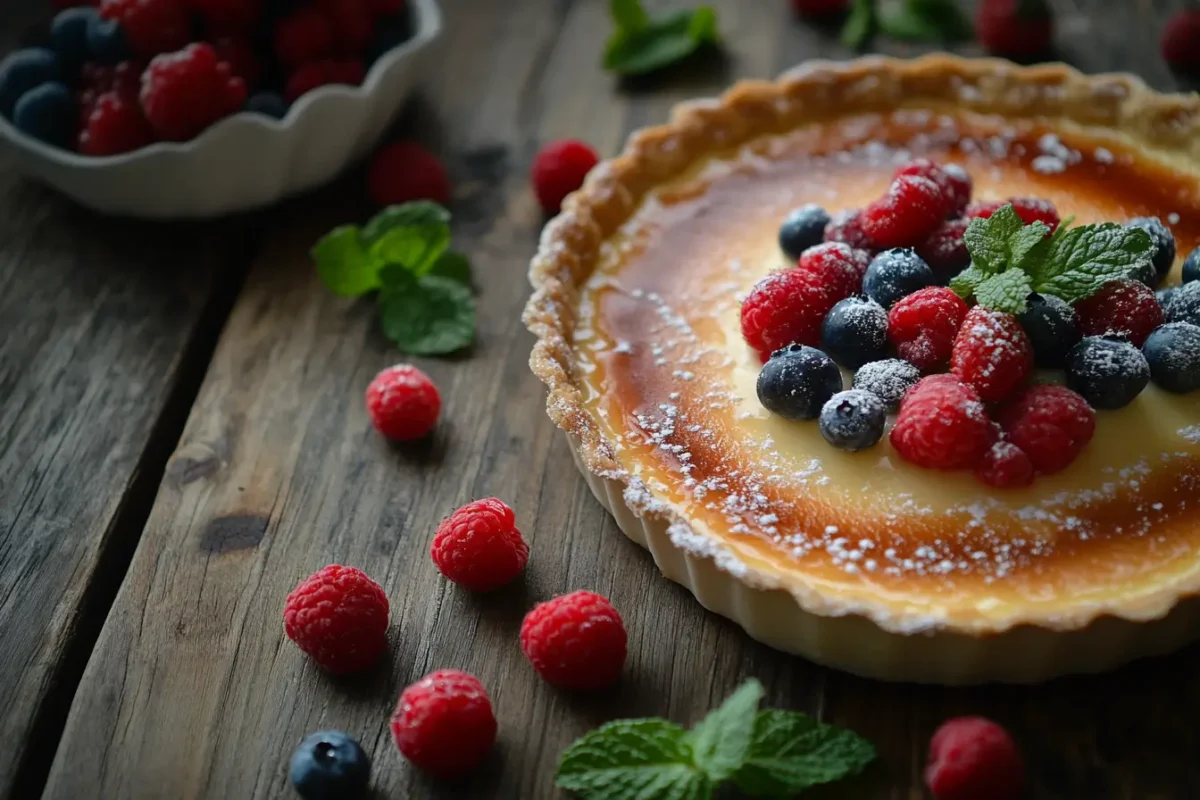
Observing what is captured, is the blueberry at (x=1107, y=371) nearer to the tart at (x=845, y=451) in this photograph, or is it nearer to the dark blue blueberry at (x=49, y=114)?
the tart at (x=845, y=451)

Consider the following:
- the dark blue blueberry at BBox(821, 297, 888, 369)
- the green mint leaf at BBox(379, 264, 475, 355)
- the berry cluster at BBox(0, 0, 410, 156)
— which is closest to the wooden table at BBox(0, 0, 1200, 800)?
the green mint leaf at BBox(379, 264, 475, 355)

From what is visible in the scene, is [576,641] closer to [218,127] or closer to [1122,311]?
[1122,311]

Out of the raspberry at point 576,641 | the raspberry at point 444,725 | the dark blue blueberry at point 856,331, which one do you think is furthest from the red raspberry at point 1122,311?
the raspberry at point 444,725

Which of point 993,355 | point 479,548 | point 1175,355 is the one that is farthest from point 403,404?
point 1175,355

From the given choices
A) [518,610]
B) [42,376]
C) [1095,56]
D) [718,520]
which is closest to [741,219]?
[718,520]

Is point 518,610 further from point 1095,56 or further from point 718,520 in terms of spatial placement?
point 1095,56

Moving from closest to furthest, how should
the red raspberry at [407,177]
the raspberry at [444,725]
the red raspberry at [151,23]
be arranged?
the raspberry at [444,725] → the red raspberry at [151,23] → the red raspberry at [407,177]

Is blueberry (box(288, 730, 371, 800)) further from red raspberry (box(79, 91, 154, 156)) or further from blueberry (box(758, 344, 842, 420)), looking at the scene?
red raspberry (box(79, 91, 154, 156))
